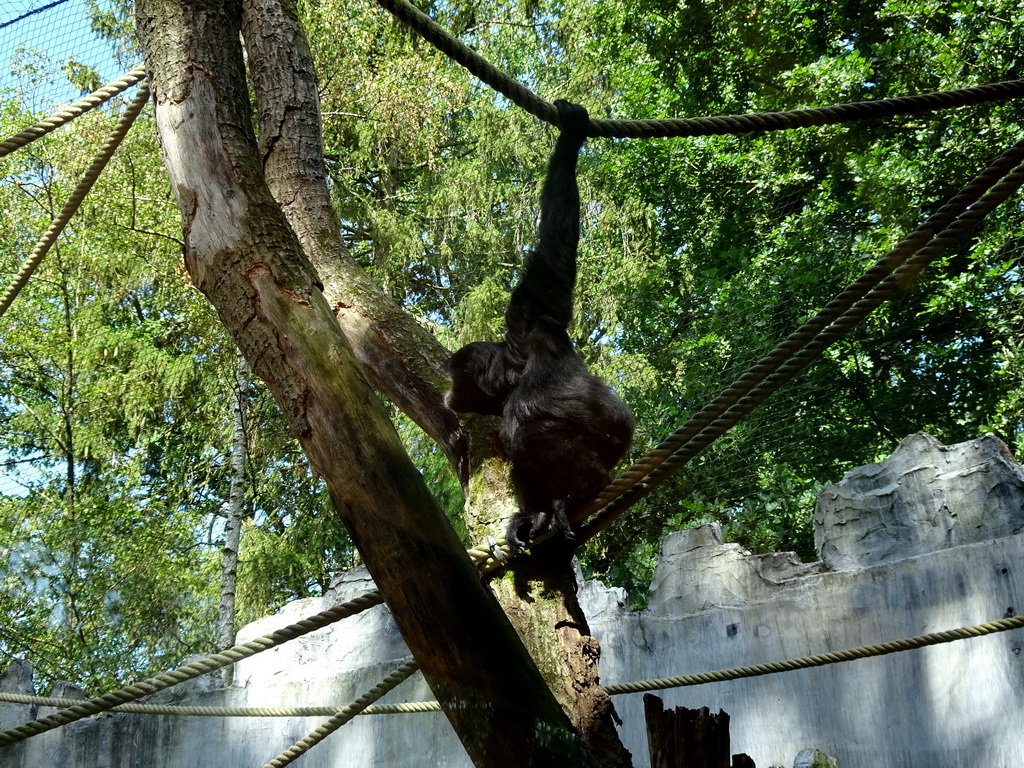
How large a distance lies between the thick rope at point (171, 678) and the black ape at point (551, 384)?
1.07 metres

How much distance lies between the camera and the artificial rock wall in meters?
3.97

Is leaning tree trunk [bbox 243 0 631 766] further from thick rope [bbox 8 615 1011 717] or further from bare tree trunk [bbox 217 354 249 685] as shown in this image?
bare tree trunk [bbox 217 354 249 685]

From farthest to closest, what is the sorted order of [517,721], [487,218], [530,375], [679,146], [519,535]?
[487,218], [679,146], [530,375], [519,535], [517,721]

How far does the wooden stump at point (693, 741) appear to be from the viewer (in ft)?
6.06

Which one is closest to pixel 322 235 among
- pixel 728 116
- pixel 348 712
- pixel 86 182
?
pixel 86 182

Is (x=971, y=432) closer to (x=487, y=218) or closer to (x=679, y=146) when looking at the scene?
(x=679, y=146)

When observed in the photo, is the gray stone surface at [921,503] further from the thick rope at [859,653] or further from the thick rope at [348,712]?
the thick rope at [348,712]

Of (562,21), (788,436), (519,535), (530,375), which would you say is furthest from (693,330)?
(562,21)

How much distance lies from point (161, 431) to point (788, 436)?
9.70 m

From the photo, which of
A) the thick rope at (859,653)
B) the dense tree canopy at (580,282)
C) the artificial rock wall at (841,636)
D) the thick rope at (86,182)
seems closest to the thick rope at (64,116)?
the thick rope at (86,182)

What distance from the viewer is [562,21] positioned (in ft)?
42.3

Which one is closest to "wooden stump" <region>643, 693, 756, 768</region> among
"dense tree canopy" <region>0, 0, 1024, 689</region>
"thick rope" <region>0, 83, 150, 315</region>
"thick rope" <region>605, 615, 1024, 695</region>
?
"thick rope" <region>605, 615, 1024, 695</region>

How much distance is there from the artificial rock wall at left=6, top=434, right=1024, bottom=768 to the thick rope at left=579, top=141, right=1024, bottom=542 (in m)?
2.05

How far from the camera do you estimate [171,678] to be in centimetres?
261
